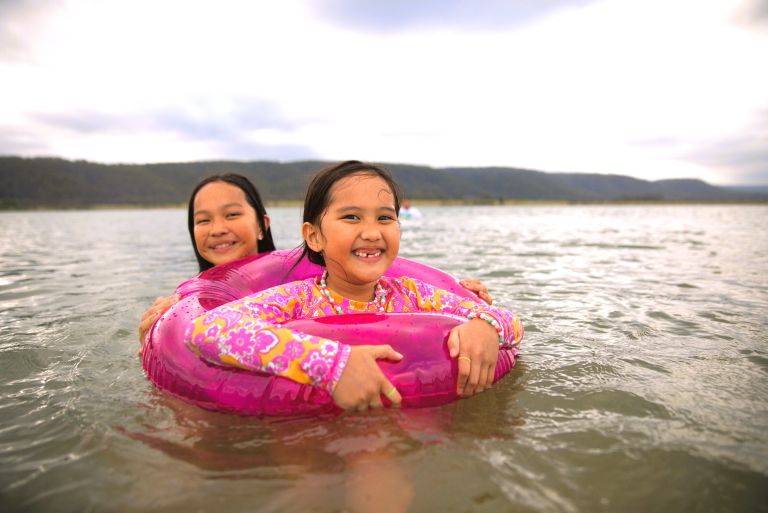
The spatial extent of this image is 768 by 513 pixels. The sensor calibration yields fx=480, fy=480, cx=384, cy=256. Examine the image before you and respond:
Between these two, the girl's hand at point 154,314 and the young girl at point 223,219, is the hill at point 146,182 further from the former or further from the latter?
the girl's hand at point 154,314

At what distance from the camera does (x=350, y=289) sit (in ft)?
9.48

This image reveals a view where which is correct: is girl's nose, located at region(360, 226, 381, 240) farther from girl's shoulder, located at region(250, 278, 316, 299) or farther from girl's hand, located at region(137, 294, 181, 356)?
girl's hand, located at region(137, 294, 181, 356)

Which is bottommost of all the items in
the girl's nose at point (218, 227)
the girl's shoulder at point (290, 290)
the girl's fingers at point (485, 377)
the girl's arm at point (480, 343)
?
the girl's fingers at point (485, 377)

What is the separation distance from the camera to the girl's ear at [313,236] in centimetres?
283

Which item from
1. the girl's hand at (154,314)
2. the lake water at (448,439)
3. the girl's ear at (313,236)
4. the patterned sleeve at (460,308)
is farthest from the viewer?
the girl's hand at (154,314)

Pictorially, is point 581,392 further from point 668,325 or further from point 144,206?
point 144,206

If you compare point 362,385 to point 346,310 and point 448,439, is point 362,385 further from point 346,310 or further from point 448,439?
point 346,310

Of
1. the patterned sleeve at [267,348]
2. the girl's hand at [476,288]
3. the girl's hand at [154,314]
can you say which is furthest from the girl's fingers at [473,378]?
the girl's hand at [154,314]

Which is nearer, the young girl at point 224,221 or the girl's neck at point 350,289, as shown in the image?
the girl's neck at point 350,289

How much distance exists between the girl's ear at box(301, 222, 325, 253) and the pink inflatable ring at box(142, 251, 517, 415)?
50 centimetres

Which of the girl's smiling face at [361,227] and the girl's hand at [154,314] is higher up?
the girl's smiling face at [361,227]

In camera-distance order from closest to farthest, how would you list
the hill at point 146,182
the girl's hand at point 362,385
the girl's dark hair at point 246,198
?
1. the girl's hand at point 362,385
2. the girl's dark hair at point 246,198
3. the hill at point 146,182

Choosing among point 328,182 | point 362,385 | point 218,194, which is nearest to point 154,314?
point 218,194

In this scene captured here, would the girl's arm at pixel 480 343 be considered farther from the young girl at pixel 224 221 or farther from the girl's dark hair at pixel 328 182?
the young girl at pixel 224 221
